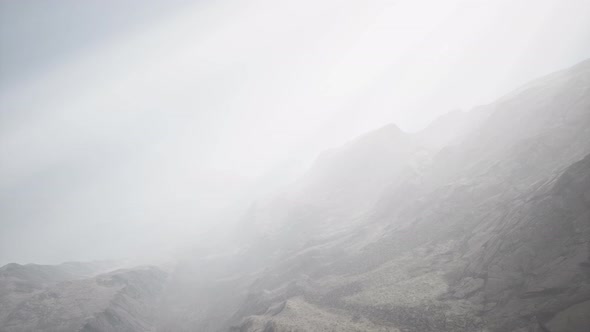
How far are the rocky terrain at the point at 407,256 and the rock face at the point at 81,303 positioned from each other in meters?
0.36

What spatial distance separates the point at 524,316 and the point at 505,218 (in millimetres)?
16829

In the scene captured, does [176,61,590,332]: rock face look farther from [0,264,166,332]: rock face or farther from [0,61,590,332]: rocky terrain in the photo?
[0,264,166,332]: rock face

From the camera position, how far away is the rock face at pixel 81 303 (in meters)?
52.3

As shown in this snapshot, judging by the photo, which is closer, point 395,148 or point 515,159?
point 515,159

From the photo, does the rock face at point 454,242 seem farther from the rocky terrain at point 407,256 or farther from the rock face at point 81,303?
the rock face at point 81,303

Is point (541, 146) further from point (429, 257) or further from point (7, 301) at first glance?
point (7, 301)

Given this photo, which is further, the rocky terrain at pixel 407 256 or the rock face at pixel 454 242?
the rocky terrain at pixel 407 256

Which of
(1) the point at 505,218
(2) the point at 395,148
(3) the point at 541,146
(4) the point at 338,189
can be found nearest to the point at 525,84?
(2) the point at 395,148

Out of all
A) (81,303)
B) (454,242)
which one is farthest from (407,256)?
(81,303)

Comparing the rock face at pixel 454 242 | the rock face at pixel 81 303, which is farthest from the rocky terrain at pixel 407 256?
the rock face at pixel 81 303

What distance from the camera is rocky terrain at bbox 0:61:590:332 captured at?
2573cm

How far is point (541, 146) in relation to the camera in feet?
159

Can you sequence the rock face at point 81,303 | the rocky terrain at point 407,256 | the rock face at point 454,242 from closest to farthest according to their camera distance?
1. the rock face at point 454,242
2. the rocky terrain at point 407,256
3. the rock face at point 81,303

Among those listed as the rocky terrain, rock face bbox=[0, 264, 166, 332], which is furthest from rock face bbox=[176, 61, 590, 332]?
rock face bbox=[0, 264, 166, 332]
